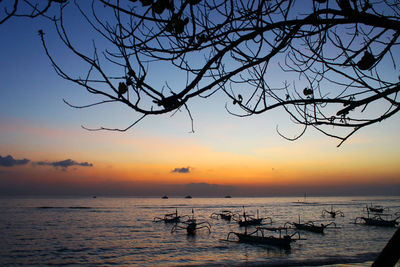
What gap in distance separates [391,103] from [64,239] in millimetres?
36013

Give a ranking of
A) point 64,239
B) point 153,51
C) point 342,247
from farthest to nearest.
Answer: point 64,239 < point 342,247 < point 153,51

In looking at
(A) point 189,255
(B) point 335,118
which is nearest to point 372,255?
(A) point 189,255

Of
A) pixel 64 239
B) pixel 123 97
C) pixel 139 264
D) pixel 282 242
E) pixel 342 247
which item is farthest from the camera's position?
pixel 64 239

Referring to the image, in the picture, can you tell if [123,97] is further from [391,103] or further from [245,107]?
[391,103]

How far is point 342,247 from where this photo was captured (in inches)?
1029

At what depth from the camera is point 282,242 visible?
79.3ft

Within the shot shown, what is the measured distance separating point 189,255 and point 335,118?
23.3 m

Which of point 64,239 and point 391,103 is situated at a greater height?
point 391,103

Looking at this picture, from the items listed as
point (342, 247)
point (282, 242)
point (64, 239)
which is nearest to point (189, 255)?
point (282, 242)

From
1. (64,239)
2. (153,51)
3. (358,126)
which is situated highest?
(153,51)

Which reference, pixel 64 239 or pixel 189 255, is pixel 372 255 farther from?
pixel 64 239

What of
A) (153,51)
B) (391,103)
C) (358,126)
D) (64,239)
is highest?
(153,51)

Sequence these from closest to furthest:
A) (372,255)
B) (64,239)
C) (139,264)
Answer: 1. (139,264)
2. (372,255)
3. (64,239)

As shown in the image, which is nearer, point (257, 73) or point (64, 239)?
point (257, 73)
